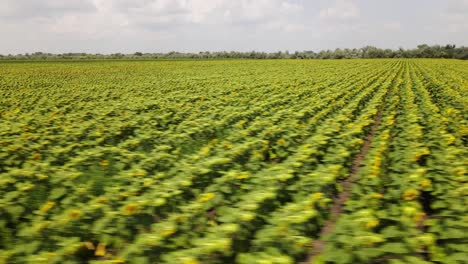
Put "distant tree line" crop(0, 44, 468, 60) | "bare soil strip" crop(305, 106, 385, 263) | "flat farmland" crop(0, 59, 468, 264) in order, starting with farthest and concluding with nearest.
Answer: "distant tree line" crop(0, 44, 468, 60) < "bare soil strip" crop(305, 106, 385, 263) < "flat farmland" crop(0, 59, 468, 264)

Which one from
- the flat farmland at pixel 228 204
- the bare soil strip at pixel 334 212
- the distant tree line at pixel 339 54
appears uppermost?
the distant tree line at pixel 339 54

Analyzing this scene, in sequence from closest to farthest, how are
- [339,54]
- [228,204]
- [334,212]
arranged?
[228,204] < [334,212] < [339,54]

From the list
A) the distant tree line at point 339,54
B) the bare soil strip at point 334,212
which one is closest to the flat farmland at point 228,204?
the bare soil strip at point 334,212

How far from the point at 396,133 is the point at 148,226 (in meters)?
5.15

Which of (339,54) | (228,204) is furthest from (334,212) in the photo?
(339,54)

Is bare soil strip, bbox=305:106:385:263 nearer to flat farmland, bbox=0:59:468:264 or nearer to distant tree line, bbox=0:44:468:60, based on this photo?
flat farmland, bbox=0:59:468:264

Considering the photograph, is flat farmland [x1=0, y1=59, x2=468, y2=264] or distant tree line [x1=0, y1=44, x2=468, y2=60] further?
distant tree line [x1=0, y1=44, x2=468, y2=60]

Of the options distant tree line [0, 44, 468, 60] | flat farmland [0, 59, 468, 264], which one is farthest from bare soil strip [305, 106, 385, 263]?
distant tree line [0, 44, 468, 60]

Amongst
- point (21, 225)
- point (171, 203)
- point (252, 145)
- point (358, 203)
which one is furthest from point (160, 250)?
point (252, 145)

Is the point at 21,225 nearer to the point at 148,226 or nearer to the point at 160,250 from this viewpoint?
the point at 148,226

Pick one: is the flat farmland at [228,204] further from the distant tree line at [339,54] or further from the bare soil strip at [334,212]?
the distant tree line at [339,54]

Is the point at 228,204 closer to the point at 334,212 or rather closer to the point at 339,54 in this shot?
the point at 334,212

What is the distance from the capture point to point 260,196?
3.02 m

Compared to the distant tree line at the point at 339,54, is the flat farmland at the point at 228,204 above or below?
below
